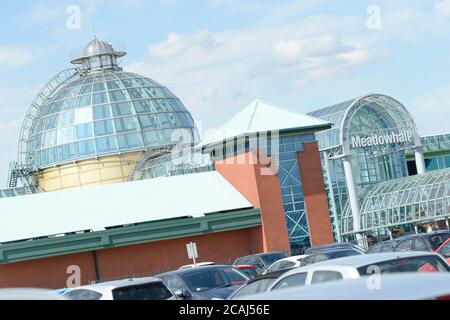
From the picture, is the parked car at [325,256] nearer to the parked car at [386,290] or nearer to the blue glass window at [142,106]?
the parked car at [386,290]

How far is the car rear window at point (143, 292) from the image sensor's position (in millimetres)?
16172

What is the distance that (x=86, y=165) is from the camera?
67.8 metres

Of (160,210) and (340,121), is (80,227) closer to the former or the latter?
(160,210)

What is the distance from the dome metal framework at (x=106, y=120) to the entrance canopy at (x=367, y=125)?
58.5 feet

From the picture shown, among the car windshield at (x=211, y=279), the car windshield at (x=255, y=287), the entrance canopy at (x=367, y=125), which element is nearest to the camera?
the car windshield at (x=255, y=287)

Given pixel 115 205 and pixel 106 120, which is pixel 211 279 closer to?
pixel 115 205

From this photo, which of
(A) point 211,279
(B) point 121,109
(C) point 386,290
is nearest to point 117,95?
(B) point 121,109

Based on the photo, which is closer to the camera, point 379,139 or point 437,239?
point 437,239

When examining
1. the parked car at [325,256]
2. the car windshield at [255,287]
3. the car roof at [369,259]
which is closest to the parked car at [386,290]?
the car roof at [369,259]

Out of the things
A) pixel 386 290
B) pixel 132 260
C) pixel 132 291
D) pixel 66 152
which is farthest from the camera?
pixel 66 152

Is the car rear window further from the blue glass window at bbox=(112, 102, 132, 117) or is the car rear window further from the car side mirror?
the blue glass window at bbox=(112, 102, 132, 117)

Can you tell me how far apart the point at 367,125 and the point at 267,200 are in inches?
396

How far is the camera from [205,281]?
767 inches
